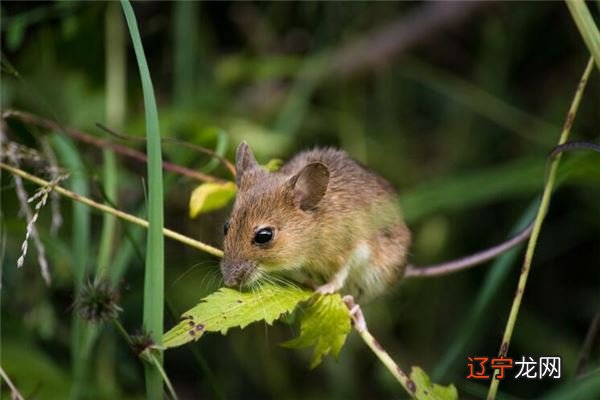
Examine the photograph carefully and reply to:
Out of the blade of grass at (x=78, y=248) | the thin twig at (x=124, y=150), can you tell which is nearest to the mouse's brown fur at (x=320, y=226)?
the thin twig at (x=124, y=150)

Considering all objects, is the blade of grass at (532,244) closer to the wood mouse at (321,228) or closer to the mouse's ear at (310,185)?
the wood mouse at (321,228)

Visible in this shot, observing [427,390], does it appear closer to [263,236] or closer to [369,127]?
[263,236]

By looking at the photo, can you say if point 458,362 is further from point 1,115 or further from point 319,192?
point 1,115

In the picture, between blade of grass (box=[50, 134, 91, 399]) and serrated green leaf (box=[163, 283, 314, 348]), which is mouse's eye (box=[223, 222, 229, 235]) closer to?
serrated green leaf (box=[163, 283, 314, 348])

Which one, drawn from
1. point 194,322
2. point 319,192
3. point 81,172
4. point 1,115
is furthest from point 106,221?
point 194,322

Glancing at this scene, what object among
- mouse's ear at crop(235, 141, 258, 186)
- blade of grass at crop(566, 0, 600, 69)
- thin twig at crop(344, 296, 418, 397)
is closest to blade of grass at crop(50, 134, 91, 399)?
mouse's ear at crop(235, 141, 258, 186)

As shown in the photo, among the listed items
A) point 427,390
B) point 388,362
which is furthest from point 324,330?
point 427,390
